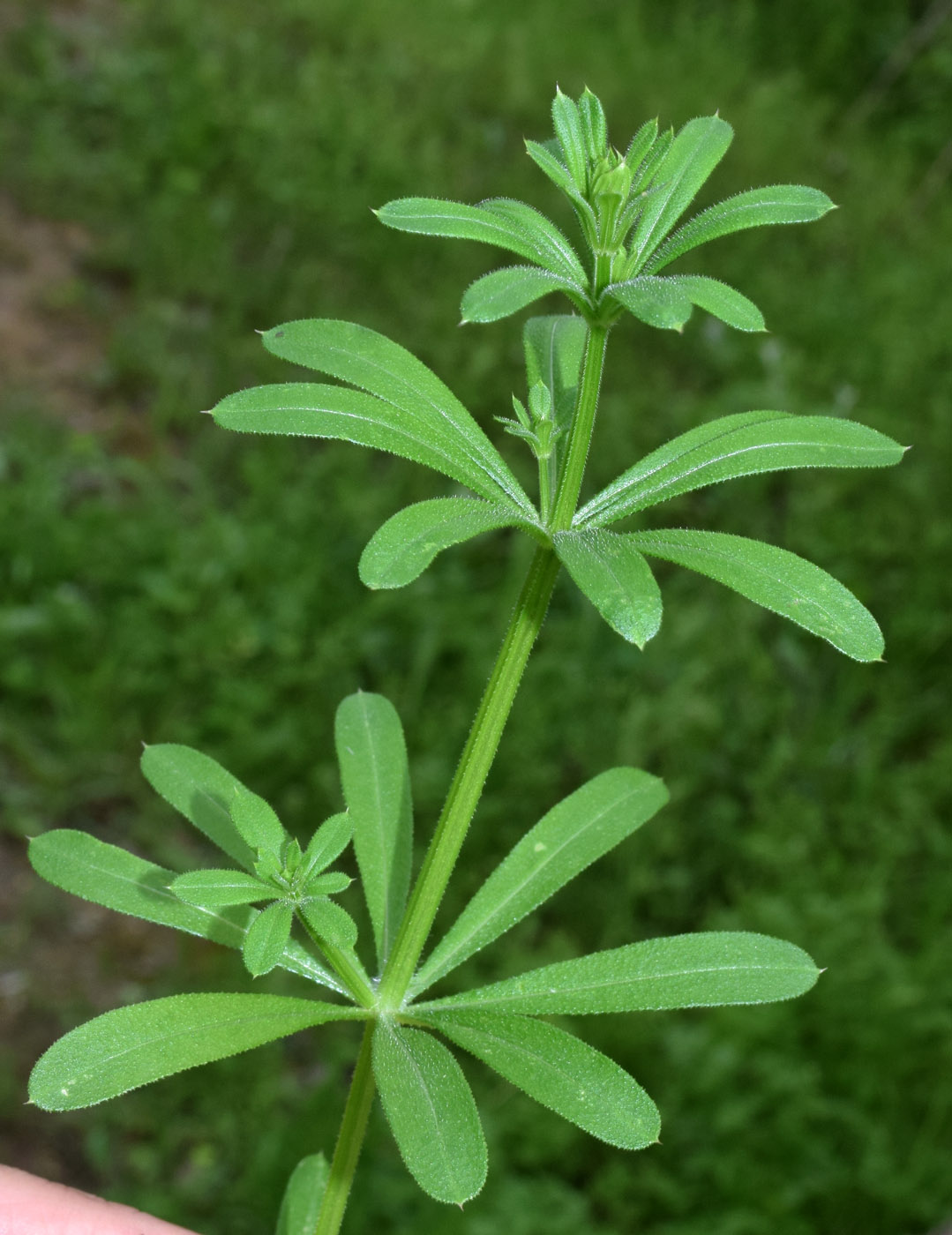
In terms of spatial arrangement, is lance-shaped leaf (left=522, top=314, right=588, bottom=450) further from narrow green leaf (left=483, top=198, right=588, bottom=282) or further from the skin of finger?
the skin of finger

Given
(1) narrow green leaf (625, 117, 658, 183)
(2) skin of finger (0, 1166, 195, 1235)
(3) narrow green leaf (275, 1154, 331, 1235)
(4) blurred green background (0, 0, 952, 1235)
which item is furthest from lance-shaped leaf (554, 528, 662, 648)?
(4) blurred green background (0, 0, 952, 1235)

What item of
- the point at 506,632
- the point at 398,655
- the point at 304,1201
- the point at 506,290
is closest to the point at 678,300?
the point at 506,290

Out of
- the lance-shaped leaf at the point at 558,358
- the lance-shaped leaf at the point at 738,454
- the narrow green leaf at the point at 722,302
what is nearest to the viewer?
the narrow green leaf at the point at 722,302

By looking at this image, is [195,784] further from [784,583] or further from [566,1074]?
[784,583]

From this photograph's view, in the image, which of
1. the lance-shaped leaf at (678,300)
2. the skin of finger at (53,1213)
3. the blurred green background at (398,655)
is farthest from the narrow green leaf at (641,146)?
the blurred green background at (398,655)

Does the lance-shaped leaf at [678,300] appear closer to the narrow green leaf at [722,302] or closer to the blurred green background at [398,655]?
the narrow green leaf at [722,302]

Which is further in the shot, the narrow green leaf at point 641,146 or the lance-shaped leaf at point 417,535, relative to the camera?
the narrow green leaf at point 641,146

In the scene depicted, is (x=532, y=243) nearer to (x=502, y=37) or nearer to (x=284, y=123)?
(x=284, y=123)
